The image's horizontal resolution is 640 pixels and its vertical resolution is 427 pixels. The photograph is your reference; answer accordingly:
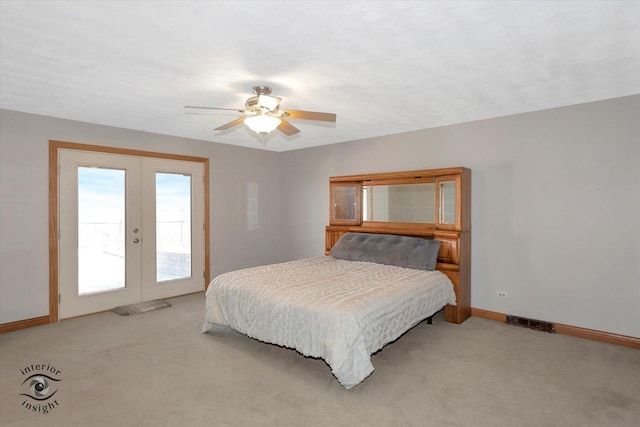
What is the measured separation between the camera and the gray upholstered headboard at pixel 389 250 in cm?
409

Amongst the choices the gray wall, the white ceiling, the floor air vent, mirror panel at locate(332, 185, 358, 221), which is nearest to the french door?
the gray wall

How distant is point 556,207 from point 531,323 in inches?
50.4

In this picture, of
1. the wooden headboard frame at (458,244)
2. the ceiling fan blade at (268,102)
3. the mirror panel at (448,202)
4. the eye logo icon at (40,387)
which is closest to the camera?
the eye logo icon at (40,387)

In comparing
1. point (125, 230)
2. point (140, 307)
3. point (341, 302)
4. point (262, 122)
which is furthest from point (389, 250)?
point (125, 230)

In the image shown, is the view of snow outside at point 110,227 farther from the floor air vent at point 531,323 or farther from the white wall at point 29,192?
the floor air vent at point 531,323

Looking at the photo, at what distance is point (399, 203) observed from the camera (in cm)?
489

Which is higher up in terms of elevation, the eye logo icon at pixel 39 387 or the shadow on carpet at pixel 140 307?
the shadow on carpet at pixel 140 307

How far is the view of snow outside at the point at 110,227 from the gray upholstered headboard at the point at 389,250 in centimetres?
240

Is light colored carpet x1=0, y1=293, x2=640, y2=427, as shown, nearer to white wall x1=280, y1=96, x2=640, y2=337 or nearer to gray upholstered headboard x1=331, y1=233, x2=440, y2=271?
white wall x1=280, y1=96, x2=640, y2=337

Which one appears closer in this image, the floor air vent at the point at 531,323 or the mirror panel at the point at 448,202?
the floor air vent at the point at 531,323

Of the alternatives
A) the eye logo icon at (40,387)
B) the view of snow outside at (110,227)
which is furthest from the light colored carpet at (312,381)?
the view of snow outside at (110,227)

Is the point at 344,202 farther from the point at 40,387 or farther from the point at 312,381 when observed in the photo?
the point at 40,387

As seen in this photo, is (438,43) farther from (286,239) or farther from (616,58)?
(286,239)

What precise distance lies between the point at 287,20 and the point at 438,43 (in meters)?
0.98
